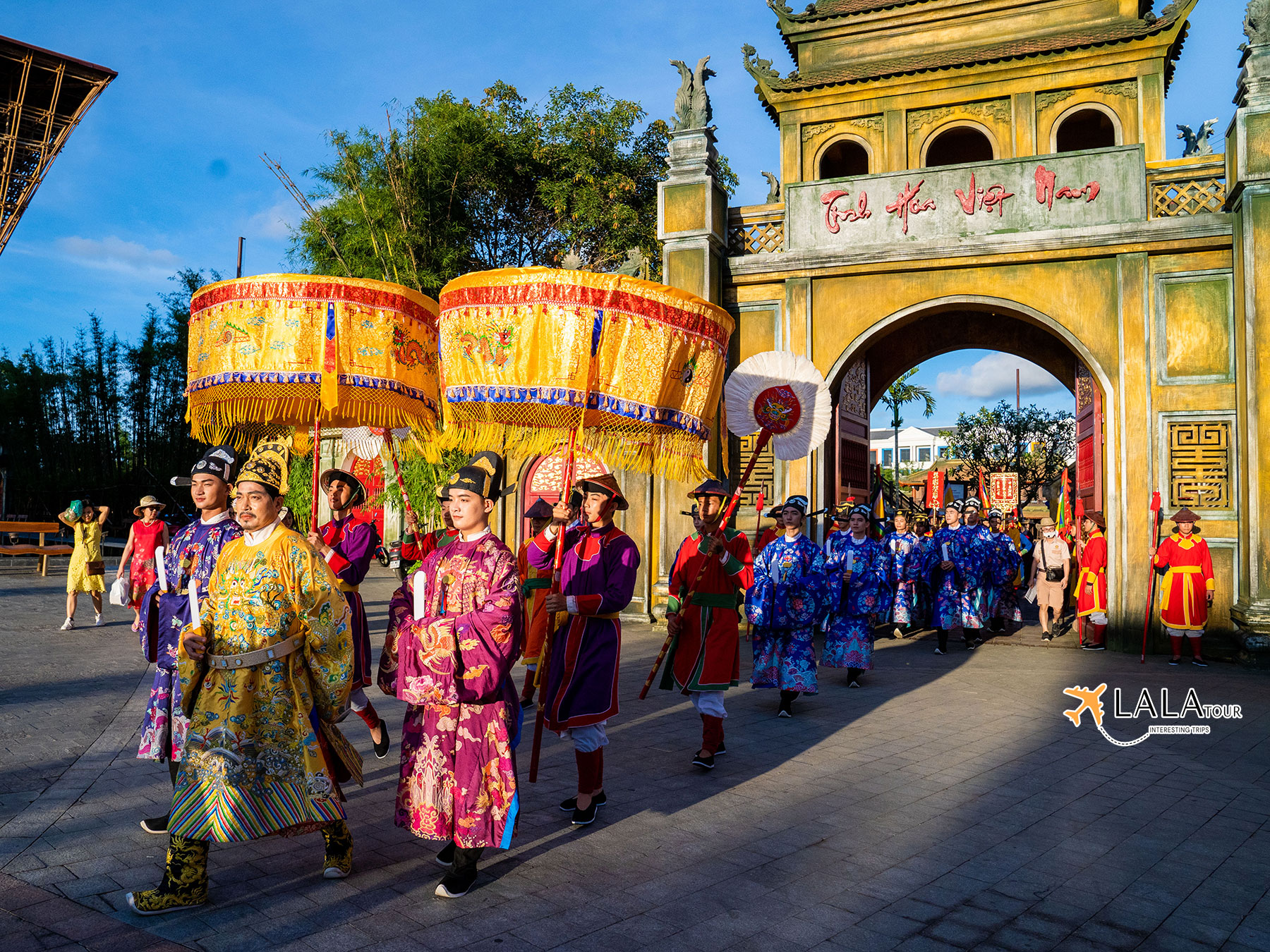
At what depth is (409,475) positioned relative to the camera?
69.4 feet

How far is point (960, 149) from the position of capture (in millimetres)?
15672

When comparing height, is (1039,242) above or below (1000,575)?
above

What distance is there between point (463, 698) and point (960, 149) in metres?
15.3

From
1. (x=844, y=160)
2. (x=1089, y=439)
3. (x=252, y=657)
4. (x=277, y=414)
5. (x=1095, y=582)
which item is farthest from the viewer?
(x=844, y=160)

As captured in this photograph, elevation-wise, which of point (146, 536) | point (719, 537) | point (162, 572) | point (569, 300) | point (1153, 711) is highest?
point (569, 300)

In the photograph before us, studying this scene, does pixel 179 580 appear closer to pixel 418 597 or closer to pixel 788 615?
pixel 418 597

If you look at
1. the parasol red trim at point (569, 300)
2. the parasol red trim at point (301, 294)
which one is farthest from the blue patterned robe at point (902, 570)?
the parasol red trim at point (301, 294)

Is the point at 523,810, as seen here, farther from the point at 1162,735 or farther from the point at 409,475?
the point at 409,475

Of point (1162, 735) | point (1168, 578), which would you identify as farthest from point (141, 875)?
point (1168, 578)

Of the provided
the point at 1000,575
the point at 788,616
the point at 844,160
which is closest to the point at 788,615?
the point at 788,616

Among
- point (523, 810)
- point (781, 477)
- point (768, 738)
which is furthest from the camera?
point (781, 477)

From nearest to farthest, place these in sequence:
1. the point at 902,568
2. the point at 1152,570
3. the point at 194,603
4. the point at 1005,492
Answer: the point at 194,603, the point at 1152,570, the point at 902,568, the point at 1005,492

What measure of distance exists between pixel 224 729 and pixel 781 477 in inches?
375

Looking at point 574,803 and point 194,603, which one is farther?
point 574,803
